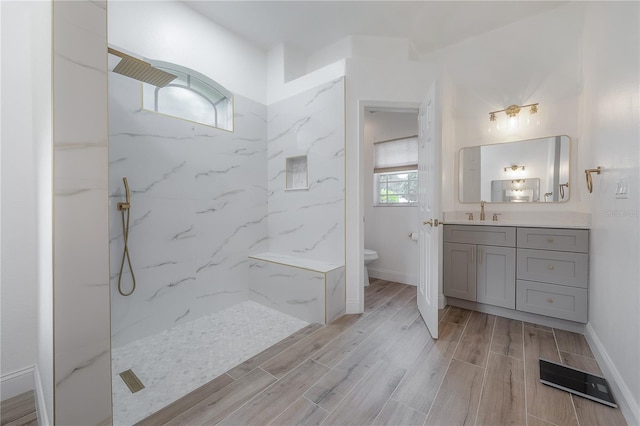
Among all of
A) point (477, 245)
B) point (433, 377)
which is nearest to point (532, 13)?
point (477, 245)

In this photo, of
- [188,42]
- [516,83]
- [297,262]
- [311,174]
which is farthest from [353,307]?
[188,42]

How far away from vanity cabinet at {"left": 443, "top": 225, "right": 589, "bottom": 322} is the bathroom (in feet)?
0.54

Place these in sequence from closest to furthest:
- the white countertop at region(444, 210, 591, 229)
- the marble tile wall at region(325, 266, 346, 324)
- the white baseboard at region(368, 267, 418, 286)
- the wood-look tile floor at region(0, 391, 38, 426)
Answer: the wood-look tile floor at region(0, 391, 38, 426) → the white countertop at region(444, 210, 591, 229) → the marble tile wall at region(325, 266, 346, 324) → the white baseboard at region(368, 267, 418, 286)

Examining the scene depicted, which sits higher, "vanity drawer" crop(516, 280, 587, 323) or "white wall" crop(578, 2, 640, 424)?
"white wall" crop(578, 2, 640, 424)

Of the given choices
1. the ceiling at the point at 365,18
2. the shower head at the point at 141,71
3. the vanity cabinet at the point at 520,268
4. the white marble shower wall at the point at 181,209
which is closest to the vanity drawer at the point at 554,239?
the vanity cabinet at the point at 520,268

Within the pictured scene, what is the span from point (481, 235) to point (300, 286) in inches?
73.6

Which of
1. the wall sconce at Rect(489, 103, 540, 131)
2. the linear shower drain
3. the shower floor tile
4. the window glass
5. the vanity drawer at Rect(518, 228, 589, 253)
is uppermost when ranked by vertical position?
the wall sconce at Rect(489, 103, 540, 131)

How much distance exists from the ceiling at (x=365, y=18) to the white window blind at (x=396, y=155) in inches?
45.0

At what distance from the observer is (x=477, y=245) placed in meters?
2.59

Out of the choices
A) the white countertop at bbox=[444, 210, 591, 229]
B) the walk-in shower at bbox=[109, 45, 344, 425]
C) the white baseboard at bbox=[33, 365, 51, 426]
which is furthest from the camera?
the white countertop at bbox=[444, 210, 591, 229]

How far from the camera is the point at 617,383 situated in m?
1.46

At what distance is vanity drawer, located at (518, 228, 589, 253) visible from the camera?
213 cm

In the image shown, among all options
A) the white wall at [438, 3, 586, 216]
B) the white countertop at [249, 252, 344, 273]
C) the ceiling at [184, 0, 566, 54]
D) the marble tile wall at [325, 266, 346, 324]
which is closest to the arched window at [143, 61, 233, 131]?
the ceiling at [184, 0, 566, 54]

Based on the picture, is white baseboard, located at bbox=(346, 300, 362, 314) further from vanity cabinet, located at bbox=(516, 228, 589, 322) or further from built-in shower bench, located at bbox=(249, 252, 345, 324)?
vanity cabinet, located at bbox=(516, 228, 589, 322)
